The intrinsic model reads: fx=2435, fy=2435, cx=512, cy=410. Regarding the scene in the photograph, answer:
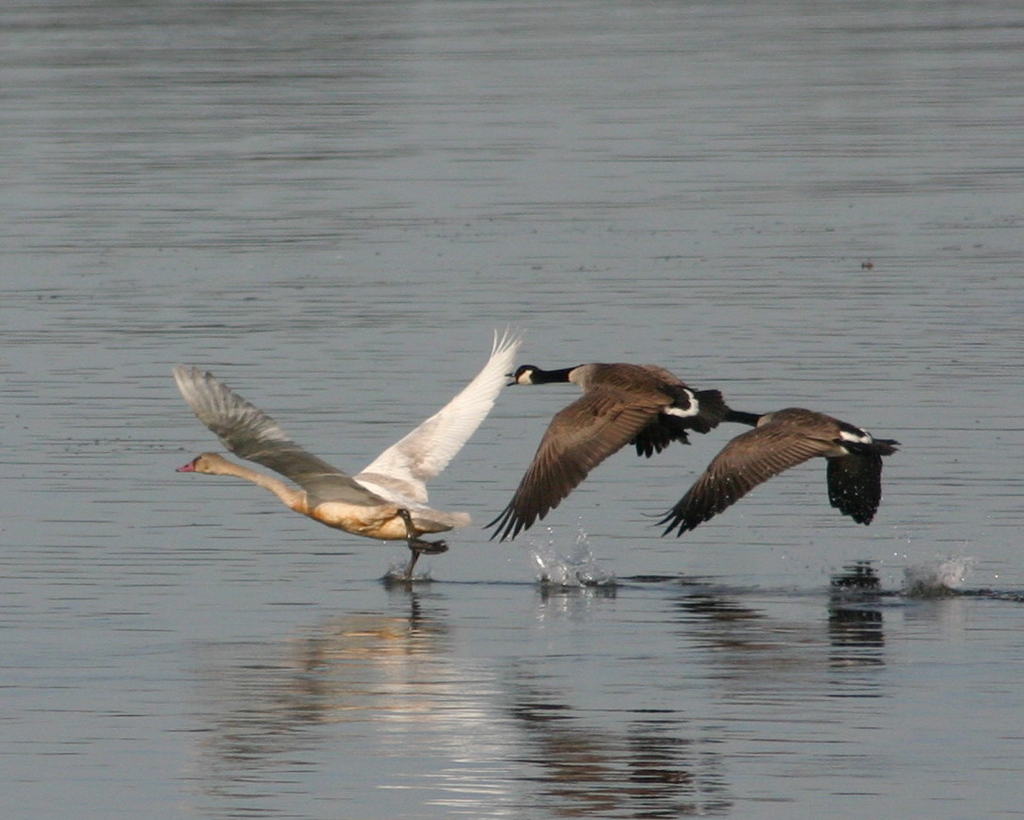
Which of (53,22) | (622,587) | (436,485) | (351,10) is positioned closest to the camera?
(622,587)

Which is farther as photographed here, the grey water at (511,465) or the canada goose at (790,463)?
the canada goose at (790,463)

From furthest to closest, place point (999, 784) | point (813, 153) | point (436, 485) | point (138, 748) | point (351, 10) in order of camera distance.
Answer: point (351, 10) → point (813, 153) → point (436, 485) → point (138, 748) → point (999, 784)

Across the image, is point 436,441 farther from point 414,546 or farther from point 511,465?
point 511,465

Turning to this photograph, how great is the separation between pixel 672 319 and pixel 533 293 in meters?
1.89

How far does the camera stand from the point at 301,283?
22.5 metres

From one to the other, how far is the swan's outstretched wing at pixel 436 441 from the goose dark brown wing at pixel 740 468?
4.72ft

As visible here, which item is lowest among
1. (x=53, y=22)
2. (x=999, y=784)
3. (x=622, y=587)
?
(x=999, y=784)

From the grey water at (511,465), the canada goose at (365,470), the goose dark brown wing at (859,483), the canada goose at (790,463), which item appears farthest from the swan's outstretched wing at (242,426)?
the goose dark brown wing at (859,483)

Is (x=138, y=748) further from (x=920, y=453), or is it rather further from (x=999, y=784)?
(x=920, y=453)

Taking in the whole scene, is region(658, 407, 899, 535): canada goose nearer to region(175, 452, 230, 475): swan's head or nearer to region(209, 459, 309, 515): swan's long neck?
region(209, 459, 309, 515): swan's long neck

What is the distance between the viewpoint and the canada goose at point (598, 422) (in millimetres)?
12695

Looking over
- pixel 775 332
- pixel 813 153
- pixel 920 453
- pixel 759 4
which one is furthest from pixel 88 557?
pixel 759 4

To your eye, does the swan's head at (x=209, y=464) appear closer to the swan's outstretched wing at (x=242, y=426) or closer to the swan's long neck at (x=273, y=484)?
the swan's long neck at (x=273, y=484)

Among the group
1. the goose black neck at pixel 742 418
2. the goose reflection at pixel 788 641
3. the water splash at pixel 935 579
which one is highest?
the goose black neck at pixel 742 418
